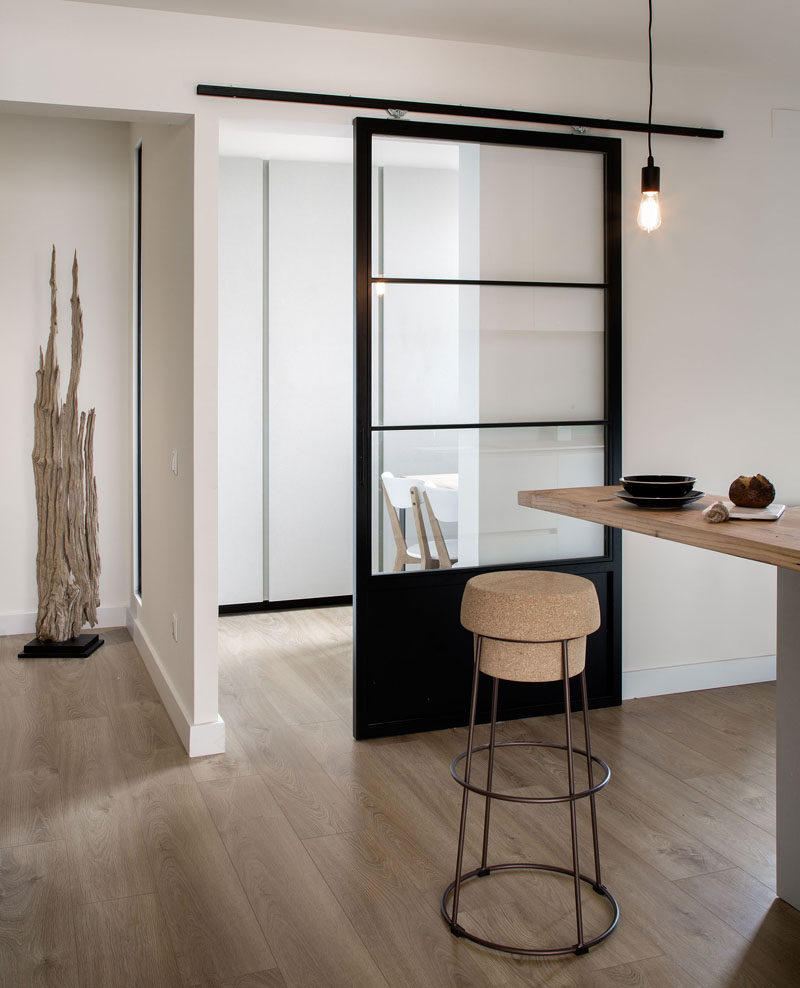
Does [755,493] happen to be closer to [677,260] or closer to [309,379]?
[677,260]

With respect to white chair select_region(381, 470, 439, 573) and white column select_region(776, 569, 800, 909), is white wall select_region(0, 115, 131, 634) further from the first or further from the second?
white column select_region(776, 569, 800, 909)

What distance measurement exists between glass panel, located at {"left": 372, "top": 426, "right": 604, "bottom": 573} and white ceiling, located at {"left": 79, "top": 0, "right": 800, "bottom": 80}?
1.46 m

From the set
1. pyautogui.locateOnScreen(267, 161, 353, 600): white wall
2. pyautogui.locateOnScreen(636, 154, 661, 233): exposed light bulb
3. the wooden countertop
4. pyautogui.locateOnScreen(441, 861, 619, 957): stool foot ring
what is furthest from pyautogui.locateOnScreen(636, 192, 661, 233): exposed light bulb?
pyautogui.locateOnScreen(267, 161, 353, 600): white wall

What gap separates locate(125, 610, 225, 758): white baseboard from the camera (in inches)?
135

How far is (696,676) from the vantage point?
420cm

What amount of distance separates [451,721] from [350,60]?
2.50 meters

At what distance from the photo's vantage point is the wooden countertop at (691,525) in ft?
5.89

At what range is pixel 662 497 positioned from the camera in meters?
2.31

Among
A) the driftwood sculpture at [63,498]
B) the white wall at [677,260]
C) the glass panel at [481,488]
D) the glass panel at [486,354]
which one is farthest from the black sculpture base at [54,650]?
the glass panel at [486,354]

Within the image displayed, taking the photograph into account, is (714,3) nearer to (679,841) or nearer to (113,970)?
(679,841)

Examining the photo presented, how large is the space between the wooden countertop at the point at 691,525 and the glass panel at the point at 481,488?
1015 mm

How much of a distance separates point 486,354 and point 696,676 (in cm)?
172

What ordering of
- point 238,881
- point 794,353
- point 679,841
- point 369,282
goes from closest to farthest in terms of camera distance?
point 238,881 → point 679,841 → point 369,282 → point 794,353

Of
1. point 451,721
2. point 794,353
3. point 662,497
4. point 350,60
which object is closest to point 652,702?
point 451,721
